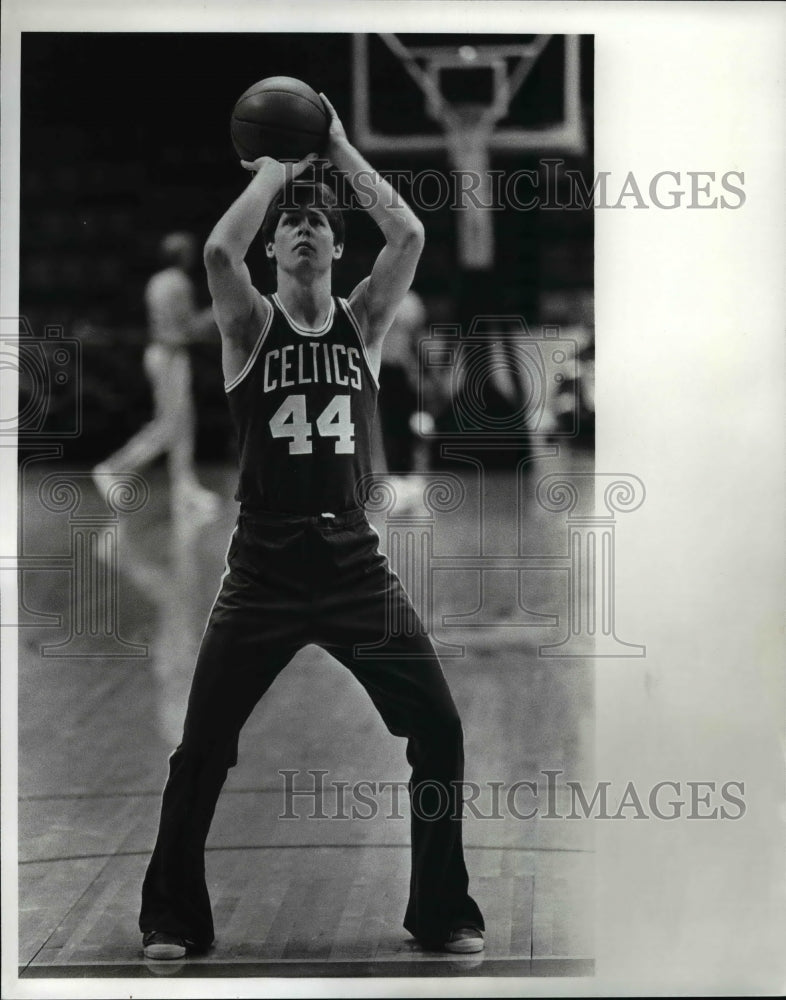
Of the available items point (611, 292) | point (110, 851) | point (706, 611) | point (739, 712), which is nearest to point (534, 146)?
point (611, 292)

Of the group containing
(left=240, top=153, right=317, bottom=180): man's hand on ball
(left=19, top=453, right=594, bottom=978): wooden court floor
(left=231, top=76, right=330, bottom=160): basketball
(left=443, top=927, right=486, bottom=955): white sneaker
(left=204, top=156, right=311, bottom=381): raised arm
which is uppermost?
(left=231, top=76, right=330, bottom=160): basketball

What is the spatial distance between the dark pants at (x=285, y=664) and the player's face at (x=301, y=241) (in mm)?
739

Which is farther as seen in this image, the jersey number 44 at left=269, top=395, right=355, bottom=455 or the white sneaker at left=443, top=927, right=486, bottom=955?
the white sneaker at left=443, top=927, right=486, bottom=955

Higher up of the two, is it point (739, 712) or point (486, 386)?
point (486, 386)

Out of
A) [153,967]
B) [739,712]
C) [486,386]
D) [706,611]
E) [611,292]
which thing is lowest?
[153,967]

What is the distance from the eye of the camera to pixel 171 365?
432cm

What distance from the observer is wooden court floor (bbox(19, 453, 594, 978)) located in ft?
14.3

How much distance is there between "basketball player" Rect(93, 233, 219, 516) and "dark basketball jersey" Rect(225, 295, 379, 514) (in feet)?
0.48

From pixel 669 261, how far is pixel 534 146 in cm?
51

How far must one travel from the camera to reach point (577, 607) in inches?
172

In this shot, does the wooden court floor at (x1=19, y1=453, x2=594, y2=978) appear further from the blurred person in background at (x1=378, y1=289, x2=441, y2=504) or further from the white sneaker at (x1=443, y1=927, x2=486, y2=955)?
the blurred person in background at (x1=378, y1=289, x2=441, y2=504)

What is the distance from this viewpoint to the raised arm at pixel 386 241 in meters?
4.27

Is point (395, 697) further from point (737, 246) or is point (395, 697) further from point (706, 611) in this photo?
point (737, 246)

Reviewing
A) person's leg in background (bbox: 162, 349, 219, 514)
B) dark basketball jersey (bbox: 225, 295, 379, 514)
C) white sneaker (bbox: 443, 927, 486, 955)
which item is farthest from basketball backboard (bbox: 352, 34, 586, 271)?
white sneaker (bbox: 443, 927, 486, 955)
